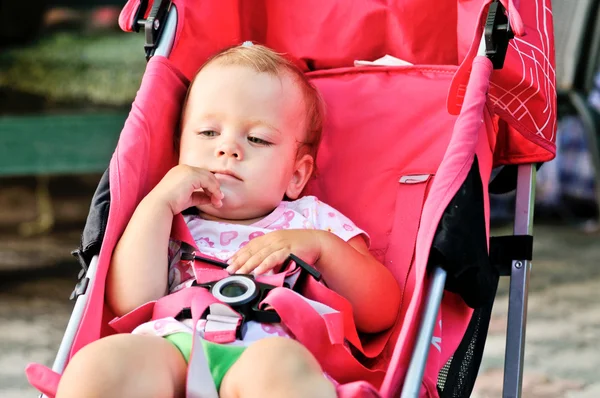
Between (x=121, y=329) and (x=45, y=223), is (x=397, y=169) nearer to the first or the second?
(x=121, y=329)

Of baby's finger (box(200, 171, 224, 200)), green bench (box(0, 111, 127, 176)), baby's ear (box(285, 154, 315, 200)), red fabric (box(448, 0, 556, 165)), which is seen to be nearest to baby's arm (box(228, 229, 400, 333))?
baby's finger (box(200, 171, 224, 200))

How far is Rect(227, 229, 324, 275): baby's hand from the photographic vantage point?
4.59 feet

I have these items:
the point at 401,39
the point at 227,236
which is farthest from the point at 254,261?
the point at 401,39

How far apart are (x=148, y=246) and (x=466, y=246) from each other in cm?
50

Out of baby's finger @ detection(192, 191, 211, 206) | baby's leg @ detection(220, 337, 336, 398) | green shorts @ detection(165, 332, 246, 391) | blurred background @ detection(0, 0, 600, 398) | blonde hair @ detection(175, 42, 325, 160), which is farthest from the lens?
blurred background @ detection(0, 0, 600, 398)

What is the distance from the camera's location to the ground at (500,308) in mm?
2299

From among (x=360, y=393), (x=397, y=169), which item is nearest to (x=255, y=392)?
(x=360, y=393)

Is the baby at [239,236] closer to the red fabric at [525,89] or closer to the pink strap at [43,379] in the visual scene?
the pink strap at [43,379]

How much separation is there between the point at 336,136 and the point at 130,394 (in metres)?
0.80

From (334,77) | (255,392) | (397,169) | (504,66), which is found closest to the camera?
(255,392)

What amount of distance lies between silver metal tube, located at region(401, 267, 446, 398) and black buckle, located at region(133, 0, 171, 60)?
742mm

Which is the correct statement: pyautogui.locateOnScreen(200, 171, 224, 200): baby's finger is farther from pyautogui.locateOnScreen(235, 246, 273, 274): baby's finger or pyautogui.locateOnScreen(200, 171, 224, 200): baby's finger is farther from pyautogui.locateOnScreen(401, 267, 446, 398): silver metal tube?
pyautogui.locateOnScreen(401, 267, 446, 398): silver metal tube

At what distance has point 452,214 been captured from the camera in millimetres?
1310

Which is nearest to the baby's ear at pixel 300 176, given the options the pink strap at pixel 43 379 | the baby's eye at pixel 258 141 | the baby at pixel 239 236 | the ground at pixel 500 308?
the baby at pixel 239 236
